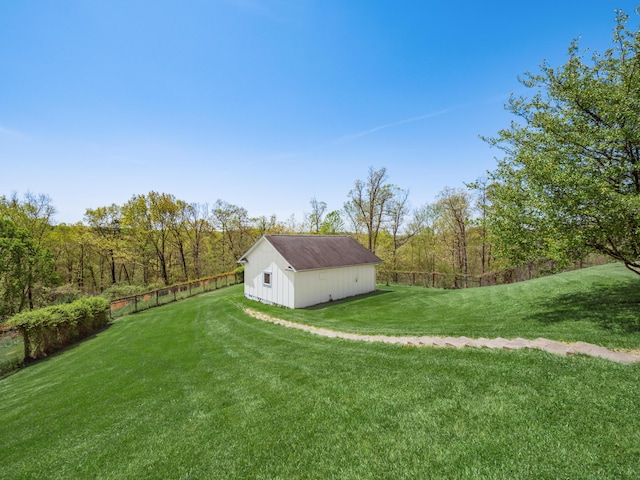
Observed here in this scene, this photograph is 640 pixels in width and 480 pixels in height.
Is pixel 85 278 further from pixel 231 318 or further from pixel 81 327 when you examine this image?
pixel 231 318

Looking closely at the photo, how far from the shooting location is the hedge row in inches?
514

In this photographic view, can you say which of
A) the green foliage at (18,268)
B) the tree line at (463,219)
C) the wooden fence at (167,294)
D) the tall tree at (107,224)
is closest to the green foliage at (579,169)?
the tree line at (463,219)

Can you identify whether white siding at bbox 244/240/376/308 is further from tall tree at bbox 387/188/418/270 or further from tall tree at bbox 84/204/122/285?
tall tree at bbox 84/204/122/285

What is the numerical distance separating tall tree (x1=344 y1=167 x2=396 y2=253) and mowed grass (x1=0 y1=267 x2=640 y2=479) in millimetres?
23477

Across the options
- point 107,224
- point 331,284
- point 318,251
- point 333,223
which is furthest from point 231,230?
point 331,284

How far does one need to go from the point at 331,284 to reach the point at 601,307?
12.7 meters

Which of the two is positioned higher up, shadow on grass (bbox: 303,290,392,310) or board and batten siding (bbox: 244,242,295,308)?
board and batten siding (bbox: 244,242,295,308)

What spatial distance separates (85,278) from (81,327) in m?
25.0

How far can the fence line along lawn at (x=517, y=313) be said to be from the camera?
7.37 meters

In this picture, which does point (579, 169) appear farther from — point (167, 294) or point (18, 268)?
point (18, 268)

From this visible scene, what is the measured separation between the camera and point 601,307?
29.6 feet

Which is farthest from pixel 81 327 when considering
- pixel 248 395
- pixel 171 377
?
pixel 248 395

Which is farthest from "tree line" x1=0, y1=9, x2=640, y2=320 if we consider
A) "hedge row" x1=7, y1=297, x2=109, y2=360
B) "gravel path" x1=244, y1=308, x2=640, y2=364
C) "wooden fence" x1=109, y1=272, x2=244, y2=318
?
"hedge row" x1=7, y1=297, x2=109, y2=360

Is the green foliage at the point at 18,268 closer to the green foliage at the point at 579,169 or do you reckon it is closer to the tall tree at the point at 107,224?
the tall tree at the point at 107,224
